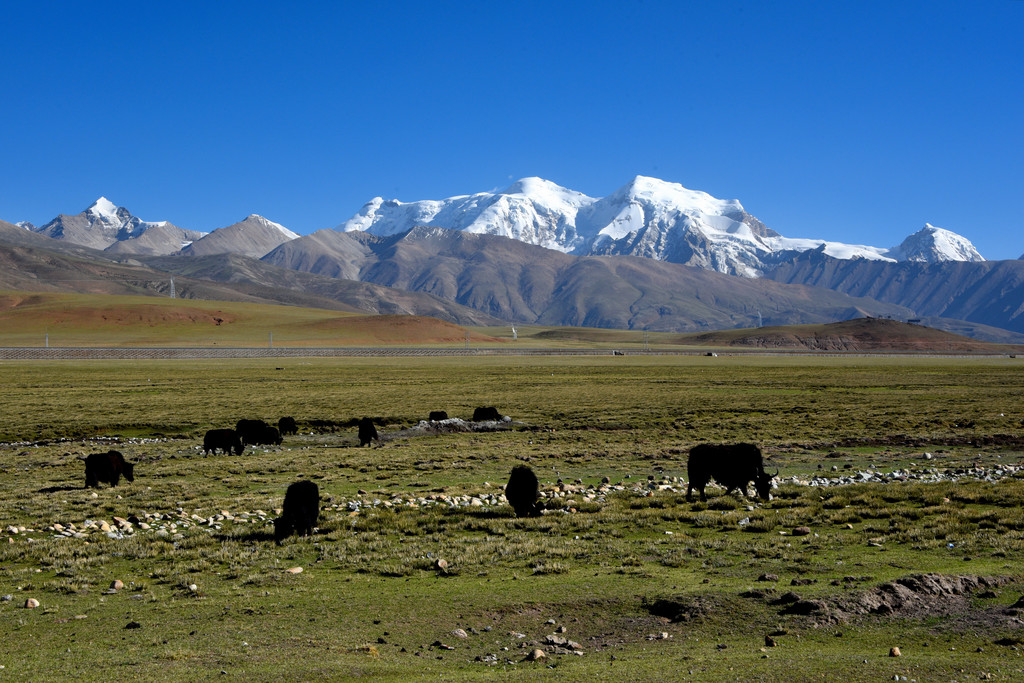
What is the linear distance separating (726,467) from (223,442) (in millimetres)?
18520

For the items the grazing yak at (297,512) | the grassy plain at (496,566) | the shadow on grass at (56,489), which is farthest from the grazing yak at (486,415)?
the grazing yak at (297,512)

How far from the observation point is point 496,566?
1310 centimetres

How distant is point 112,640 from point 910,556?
11.9m

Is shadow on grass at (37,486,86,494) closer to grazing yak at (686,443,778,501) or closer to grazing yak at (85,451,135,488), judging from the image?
grazing yak at (85,451,135,488)

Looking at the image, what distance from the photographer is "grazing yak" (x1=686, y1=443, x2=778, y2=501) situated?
18.4m

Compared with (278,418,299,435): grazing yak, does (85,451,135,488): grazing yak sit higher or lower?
higher

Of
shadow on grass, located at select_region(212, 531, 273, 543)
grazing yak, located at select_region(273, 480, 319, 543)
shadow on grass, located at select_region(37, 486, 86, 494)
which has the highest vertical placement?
grazing yak, located at select_region(273, 480, 319, 543)

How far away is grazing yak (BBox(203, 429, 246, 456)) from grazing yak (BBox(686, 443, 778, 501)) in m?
17.2

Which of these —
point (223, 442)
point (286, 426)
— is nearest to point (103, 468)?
point (223, 442)

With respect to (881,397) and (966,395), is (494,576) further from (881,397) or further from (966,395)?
(966,395)

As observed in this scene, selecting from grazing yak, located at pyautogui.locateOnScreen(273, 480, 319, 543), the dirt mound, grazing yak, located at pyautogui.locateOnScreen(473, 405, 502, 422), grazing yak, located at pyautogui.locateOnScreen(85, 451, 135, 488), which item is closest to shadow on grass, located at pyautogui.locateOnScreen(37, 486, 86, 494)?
grazing yak, located at pyautogui.locateOnScreen(85, 451, 135, 488)

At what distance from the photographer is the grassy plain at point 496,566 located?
9023 mm

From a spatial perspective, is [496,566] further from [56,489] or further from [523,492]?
[56,489]

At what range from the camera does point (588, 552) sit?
1383 cm
